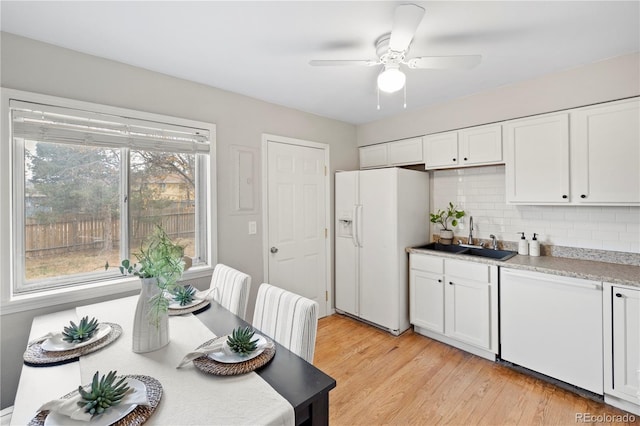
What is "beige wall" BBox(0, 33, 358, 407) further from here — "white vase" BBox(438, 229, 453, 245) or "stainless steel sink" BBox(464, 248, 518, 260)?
"stainless steel sink" BBox(464, 248, 518, 260)

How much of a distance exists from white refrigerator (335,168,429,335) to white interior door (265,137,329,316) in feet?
0.74

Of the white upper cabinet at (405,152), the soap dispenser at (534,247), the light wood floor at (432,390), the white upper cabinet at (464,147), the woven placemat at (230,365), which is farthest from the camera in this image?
the white upper cabinet at (405,152)

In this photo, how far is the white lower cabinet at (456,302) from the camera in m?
2.50

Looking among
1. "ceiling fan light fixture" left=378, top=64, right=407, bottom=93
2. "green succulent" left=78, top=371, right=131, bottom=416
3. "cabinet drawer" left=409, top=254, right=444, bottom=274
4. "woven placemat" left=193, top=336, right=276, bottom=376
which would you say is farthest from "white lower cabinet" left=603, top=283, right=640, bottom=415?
"green succulent" left=78, top=371, right=131, bottom=416

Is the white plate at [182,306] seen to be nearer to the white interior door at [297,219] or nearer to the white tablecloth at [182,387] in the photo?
the white tablecloth at [182,387]

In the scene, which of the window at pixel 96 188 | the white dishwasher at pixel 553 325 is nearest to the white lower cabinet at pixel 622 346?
the white dishwasher at pixel 553 325

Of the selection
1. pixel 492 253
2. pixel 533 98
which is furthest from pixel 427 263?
pixel 533 98

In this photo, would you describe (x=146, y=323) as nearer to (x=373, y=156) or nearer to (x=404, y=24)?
(x=404, y=24)

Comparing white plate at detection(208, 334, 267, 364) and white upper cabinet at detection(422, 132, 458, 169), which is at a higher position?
white upper cabinet at detection(422, 132, 458, 169)

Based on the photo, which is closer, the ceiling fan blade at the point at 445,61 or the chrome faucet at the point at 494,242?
the ceiling fan blade at the point at 445,61

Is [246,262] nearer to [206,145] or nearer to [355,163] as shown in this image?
[206,145]

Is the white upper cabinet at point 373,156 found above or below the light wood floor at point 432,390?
above

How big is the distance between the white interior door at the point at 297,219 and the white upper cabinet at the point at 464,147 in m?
1.21

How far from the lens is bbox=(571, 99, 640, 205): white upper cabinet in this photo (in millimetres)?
2045
